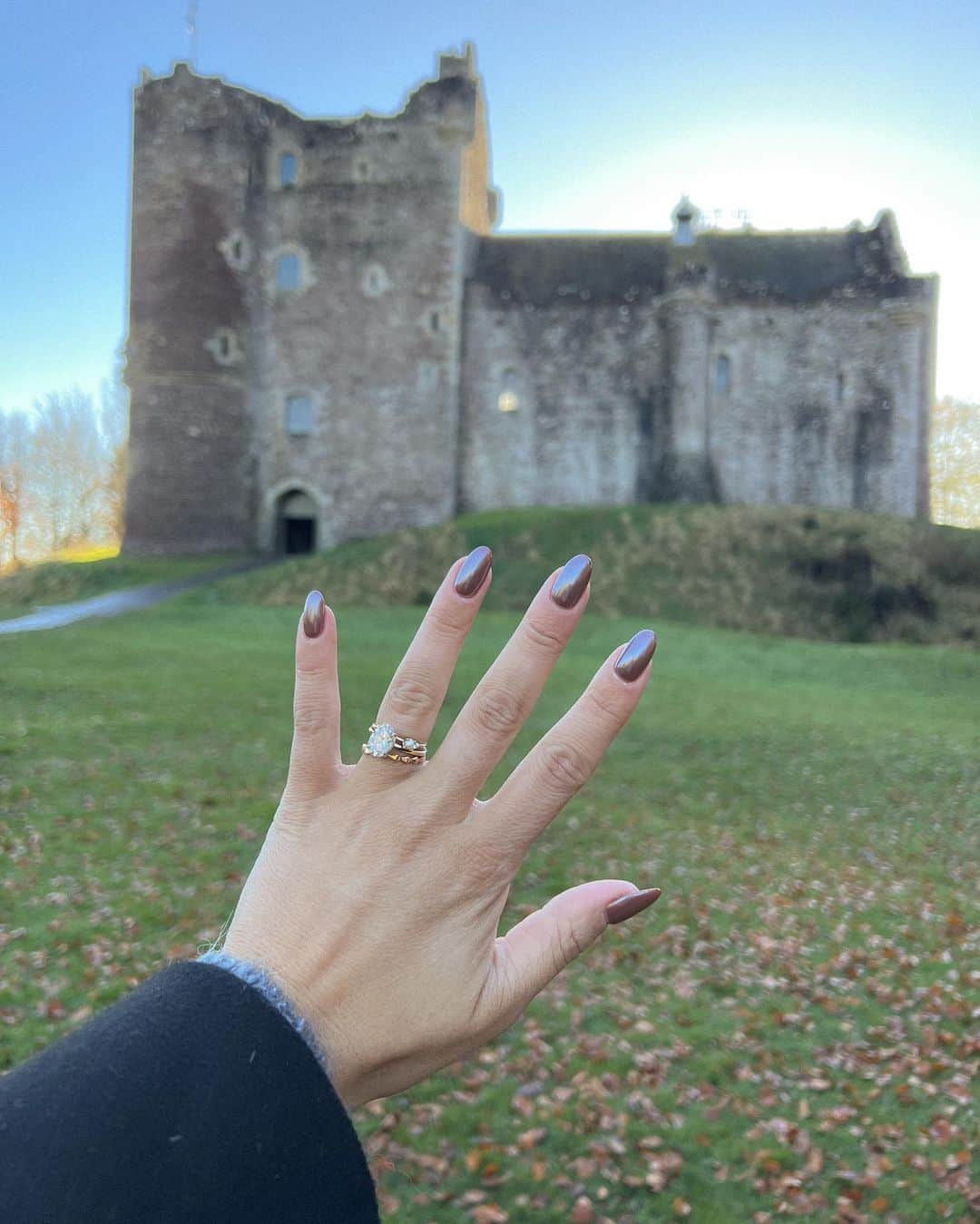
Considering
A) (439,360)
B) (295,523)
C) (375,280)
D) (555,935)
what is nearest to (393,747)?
(555,935)

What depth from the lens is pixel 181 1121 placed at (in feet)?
4.31

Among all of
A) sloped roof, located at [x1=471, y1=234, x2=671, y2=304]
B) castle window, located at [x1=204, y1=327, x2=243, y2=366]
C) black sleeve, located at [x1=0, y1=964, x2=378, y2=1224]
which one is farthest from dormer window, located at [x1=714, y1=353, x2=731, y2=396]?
black sleeve, located at [x1=0, y1=964, x2=378, y2=1224]

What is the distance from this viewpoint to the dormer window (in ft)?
112

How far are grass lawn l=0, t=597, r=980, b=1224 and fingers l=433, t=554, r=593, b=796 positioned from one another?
11.2 feet

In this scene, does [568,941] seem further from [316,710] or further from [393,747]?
A: [316,710]

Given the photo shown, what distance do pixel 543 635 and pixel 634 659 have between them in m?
0.17

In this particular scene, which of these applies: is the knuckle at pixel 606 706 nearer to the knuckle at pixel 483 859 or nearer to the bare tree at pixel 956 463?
the knuckle at pixel 483 859

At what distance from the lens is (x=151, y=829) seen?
27.4ft

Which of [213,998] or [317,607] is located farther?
[317,607]

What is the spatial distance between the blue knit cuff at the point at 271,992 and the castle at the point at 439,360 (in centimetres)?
3242

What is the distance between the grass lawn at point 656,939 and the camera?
4461 millimetres

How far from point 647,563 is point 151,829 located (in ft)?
66.9

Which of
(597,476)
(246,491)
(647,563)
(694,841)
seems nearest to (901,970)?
(694,841)

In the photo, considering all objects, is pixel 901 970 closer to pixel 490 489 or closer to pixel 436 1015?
pixel 436 1015
